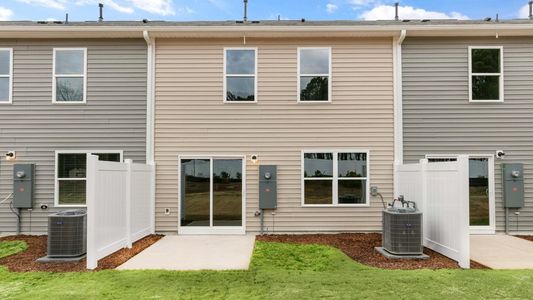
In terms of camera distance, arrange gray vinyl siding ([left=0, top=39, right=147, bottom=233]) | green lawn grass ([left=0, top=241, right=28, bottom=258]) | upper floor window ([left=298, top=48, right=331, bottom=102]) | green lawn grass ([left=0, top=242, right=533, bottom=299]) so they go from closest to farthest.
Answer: green lawn grass ([left=0, top=242, right=533, bottom=299]), green lawn grass ([left=0, top=241, right=28, bottom=258]), gray vinyl siding ([left=0, top=39, right=147, bottom=233]), upper floor window ([left=298, top=48, right=331, bottom=102])

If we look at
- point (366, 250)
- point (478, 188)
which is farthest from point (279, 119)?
point (478, 188)

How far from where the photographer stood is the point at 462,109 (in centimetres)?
889

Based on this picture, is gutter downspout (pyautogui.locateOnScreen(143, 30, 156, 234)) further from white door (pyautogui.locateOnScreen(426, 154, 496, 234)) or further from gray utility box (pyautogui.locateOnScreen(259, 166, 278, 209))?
white door (pyautogui.locateOnScreen(426, 154, 496, 234))

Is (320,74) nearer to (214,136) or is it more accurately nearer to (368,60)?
(368,60)

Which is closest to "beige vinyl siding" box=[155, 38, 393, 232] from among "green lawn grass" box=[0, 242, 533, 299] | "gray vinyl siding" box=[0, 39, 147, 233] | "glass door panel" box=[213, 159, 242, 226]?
"glass door panel" box=[213, 159, 242, 226]

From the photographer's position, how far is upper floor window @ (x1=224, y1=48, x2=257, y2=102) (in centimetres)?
897

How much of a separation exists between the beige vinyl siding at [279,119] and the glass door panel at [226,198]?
265 mm

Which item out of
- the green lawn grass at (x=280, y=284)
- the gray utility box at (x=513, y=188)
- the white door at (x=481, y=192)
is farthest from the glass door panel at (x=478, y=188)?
the green lawn grass at (x=280, y=284)

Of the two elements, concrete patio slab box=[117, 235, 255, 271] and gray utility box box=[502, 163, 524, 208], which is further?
gray utility box box=[502, 163, 524, 208]

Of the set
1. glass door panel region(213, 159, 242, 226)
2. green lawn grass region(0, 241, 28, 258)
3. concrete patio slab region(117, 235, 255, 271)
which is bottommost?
green lawn grass region(0, 241, 28, 258)

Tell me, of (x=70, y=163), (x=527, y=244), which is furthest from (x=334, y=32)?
(x=70, y=163)

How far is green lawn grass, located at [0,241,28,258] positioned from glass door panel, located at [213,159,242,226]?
391 cm

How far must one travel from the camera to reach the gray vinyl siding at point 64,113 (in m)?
8.85

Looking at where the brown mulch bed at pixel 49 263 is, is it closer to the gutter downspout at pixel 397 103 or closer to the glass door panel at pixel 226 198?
the glass door panel at pixel 226 198
